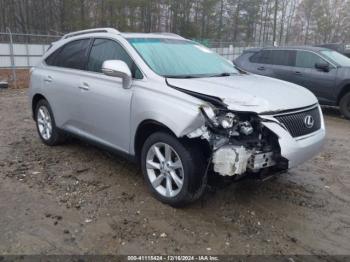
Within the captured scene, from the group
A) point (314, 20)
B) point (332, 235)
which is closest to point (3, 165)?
point (332, 235)

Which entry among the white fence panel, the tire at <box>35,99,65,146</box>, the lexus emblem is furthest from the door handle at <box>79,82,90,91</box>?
the white fence panel

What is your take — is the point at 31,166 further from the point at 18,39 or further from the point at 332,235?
the point at 18,39

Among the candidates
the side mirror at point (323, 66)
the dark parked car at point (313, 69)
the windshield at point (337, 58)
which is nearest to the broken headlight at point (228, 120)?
the dark parked car at point (313, 69)

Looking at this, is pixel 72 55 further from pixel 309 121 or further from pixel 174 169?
pixel 309 121

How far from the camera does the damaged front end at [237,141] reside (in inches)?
125

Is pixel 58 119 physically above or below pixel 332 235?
above

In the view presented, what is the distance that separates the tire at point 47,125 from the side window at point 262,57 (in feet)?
21.5

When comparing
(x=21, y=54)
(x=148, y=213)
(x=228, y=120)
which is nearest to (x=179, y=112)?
(x=228, y=120)

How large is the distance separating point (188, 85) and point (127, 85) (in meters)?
0.72

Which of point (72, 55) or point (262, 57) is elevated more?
point (72, 55)

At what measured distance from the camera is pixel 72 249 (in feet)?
9.90

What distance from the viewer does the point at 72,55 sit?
16.6 ft

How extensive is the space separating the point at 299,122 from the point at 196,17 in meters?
40.3

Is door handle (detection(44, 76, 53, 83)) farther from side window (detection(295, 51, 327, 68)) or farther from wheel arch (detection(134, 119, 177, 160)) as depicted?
side window (detection(295, 51, 327, 68))
